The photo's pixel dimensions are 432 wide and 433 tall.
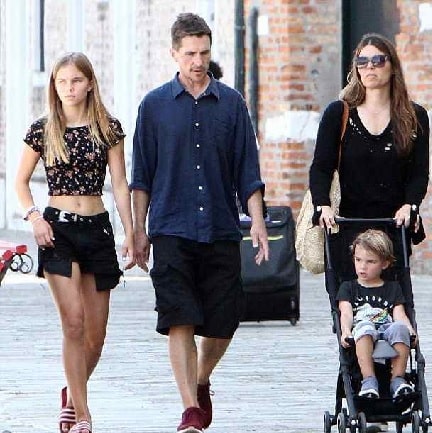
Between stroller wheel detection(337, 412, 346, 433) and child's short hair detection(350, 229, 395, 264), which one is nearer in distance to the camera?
stroller wheel detection(337, 412, 346, 433)

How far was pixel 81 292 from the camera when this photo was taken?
9516 mm

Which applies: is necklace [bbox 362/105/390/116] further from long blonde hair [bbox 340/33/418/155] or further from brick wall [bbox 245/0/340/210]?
brick wall [bbox 245/0/340/210]

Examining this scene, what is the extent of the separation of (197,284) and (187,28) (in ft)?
3.85

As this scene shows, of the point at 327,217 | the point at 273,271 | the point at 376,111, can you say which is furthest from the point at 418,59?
the point at 327,217

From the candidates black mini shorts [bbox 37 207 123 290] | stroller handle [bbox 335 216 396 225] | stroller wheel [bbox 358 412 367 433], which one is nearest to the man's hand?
black mini shorts [bbox 37 207 123 290]

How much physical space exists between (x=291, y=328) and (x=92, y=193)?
18.2 feet

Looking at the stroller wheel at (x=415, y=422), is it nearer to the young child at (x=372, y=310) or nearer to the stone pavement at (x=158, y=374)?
the young child at (x=372, y=310)

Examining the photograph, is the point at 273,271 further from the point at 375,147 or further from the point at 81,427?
the point at 81,427

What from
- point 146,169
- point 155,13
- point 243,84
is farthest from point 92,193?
point 155,13

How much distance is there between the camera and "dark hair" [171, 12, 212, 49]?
9367 millimetres

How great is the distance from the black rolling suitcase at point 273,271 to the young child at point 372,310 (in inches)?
185

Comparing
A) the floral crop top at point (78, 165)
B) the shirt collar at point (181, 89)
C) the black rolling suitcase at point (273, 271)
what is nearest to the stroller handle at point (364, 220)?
the shirt collar at point (181, 89)

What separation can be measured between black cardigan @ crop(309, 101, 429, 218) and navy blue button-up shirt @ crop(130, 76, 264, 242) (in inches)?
12.0

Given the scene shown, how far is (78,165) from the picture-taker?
9477 mm
